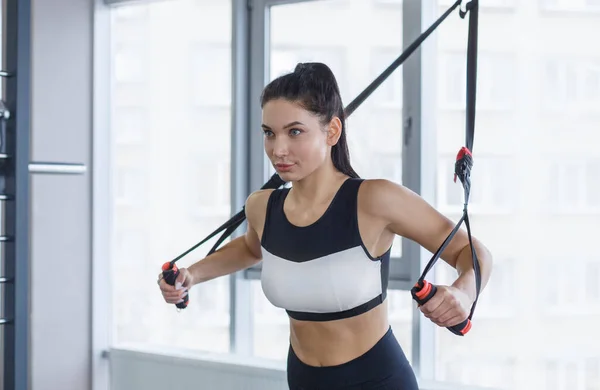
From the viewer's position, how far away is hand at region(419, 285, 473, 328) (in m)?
1.56

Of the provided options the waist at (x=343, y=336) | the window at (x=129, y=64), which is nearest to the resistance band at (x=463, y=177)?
the waist at (x=343, y=336)

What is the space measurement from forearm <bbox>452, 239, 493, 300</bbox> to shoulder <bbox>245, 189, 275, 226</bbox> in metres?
0.60

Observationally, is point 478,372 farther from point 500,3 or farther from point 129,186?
point 129,186

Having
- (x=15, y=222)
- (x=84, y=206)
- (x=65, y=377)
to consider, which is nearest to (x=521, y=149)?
(x=15, y=222)

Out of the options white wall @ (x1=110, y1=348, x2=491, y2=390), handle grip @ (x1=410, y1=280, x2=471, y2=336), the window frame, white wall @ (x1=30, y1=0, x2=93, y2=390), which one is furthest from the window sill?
handle grip @ (x1=410, y1=280, x2=471, y2=336)

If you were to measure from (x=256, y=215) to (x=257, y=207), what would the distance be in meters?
0.02

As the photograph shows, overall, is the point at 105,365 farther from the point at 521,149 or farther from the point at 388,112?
the point at 521,149

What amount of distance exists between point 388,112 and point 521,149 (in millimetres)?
539

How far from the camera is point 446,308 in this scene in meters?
1.58

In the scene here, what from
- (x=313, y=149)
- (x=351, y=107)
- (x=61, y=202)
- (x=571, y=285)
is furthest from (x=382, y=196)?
(x=61, y=202)

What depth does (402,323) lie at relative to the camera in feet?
10.5

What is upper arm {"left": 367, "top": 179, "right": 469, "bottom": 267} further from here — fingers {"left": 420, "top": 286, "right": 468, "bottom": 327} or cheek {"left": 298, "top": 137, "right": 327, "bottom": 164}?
fingers {"left": 420, "top": 286, "right": 468, "bottom": 327}

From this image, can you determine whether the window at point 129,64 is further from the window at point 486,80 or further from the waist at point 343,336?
the waist at point 343,336

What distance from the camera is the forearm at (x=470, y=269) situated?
1.73 meters
